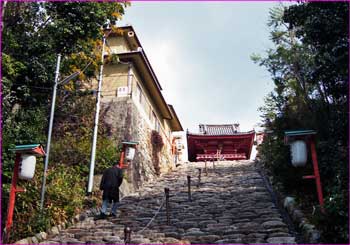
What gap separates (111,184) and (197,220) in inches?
94.0

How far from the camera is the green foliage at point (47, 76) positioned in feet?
35.3

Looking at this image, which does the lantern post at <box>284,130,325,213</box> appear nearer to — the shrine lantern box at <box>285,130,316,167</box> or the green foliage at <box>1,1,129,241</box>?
the shrine lantern box at <box>285,130,316,167</box>

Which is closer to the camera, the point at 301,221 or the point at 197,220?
the point at 301,221

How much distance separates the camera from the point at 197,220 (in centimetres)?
992

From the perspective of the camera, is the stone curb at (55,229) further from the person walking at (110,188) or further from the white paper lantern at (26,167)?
the white paper lantern at (26,167)

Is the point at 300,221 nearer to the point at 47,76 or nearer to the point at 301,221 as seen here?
the point at 301,221

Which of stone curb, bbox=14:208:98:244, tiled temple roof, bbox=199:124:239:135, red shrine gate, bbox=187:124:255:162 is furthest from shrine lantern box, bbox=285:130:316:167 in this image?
tiled temple roof, bbox=199:124:239:135

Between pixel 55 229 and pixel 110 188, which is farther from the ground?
pixel 110 188

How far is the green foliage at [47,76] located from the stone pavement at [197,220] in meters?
1.33

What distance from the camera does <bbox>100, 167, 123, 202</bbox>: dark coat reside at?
34.6 ft

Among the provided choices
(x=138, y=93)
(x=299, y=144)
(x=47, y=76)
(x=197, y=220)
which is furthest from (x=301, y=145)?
(x=138, y=93)

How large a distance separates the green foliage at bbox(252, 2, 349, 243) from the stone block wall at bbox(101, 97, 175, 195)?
6.29 meters

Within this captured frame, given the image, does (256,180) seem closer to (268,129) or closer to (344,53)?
(268,129)

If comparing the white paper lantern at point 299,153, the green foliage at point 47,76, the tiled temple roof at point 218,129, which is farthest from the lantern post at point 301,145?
the tiled temple roof at point 218,129
